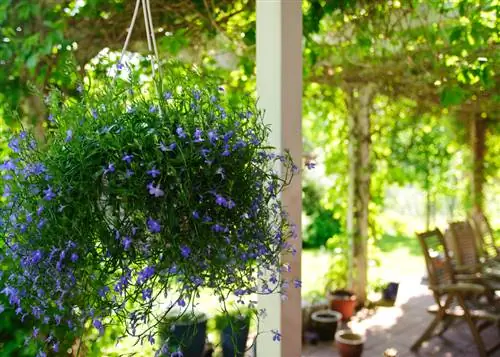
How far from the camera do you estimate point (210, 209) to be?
92cm

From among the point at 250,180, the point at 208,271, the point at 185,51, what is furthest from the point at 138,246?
the point at 185,51

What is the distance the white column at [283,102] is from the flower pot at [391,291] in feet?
12.3

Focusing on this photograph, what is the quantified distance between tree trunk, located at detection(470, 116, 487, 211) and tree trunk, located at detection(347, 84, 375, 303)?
267cm

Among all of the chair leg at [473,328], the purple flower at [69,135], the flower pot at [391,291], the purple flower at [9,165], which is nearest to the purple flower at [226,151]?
the purple flower at [69,135]

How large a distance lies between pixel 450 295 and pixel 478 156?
3863mm

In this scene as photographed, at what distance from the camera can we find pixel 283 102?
1.29m

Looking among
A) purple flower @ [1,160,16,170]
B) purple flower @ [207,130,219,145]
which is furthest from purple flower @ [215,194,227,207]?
purple flower @ [1,160,16,170]

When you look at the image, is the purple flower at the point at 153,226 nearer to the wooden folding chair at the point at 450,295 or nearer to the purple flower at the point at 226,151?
the purple flower at the point at 226,151

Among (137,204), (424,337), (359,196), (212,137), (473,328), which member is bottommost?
(424,337)

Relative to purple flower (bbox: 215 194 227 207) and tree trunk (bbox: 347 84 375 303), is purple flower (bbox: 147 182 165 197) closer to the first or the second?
purple flower (bbox: 215 194 227 207)

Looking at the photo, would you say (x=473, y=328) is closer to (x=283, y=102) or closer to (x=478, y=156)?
(x=283, y=102)

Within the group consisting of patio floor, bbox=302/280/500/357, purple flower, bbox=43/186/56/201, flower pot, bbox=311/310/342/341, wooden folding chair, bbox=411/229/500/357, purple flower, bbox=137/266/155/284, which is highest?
purple flower, bbox=43/186/56/201

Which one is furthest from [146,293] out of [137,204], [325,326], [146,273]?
[325,326]

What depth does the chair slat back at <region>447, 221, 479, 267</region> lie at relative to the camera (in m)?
3.89
